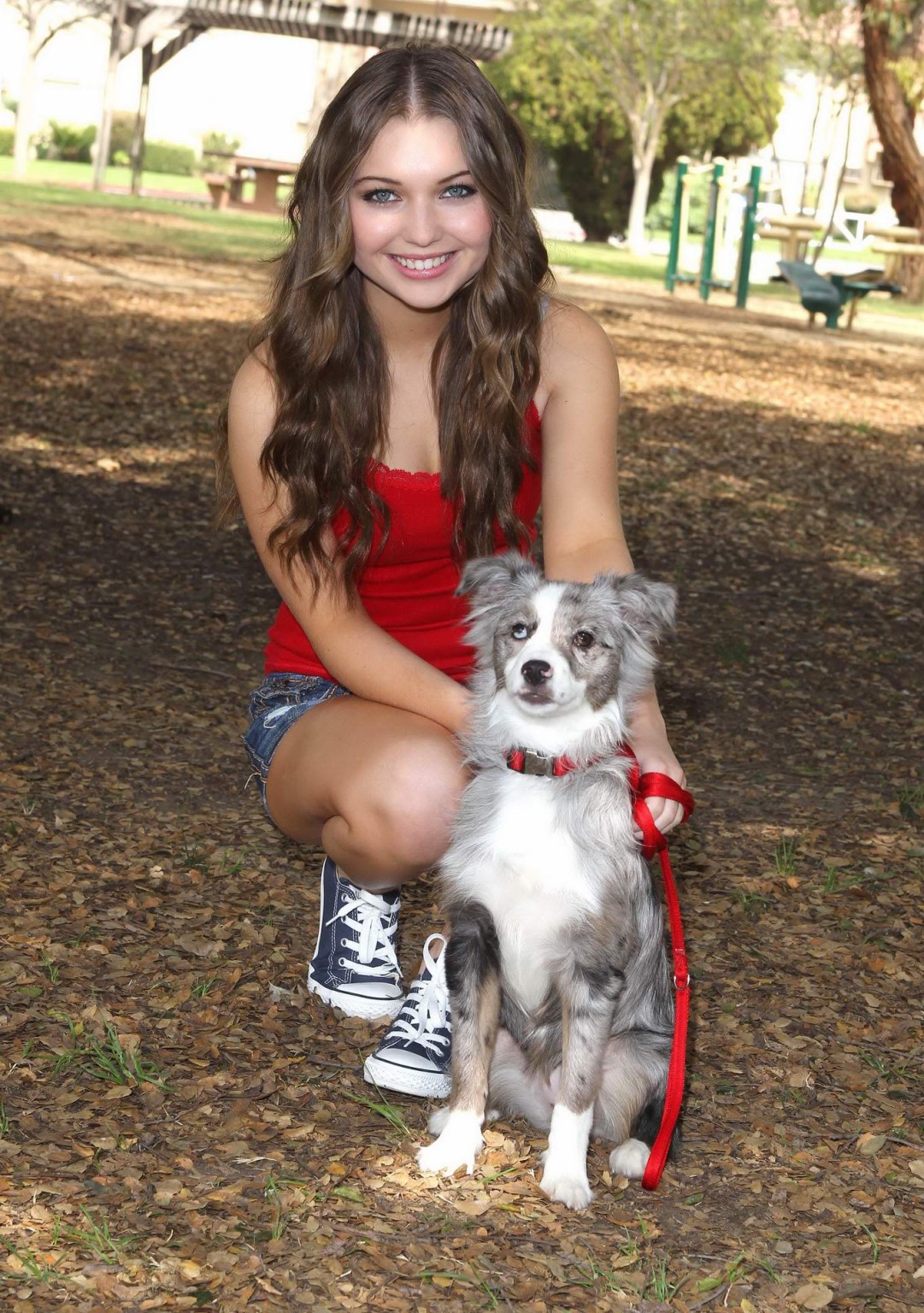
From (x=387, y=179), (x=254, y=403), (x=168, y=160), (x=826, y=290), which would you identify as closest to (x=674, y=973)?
(x=254, y=403)

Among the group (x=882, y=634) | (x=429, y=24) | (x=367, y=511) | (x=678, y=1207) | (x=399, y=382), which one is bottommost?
(x=678, y=1207)

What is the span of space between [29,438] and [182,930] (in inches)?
255

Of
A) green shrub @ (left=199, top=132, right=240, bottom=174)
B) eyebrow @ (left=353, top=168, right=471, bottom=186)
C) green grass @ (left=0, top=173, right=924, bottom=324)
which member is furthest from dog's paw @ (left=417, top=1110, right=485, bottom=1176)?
green shrub @ (left=199, top=132, right=240, bottom=174)

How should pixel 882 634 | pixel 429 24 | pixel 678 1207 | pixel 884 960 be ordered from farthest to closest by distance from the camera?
pixel 429 24, pixel 882 634, pixel 884 960, pixel 678 1207

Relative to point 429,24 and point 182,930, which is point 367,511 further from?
point 429,24

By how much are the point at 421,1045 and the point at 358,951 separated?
39cm

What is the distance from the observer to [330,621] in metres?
3.79

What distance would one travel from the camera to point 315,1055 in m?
3.69

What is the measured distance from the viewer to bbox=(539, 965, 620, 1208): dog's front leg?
3084 millimetres

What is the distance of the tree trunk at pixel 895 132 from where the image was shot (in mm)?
24375

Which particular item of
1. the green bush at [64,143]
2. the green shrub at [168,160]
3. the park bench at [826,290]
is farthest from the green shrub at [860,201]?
the park bench at [826,290]

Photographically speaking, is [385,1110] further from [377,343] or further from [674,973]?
[377,343]

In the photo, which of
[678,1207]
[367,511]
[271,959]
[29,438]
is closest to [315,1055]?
[271,959]

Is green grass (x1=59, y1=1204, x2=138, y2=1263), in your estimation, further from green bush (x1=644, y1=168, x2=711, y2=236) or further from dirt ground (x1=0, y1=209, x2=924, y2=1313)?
green bush (x1=644, y1=168, x2=711, y2=236)
